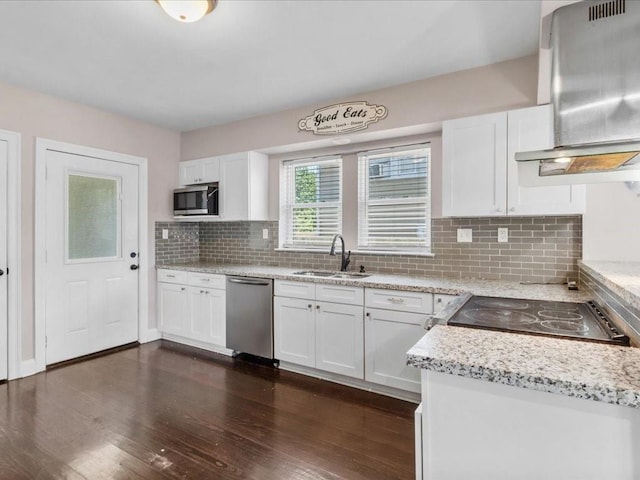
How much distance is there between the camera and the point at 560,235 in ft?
8.93

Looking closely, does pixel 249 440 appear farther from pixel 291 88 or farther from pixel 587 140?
pixel 291 88

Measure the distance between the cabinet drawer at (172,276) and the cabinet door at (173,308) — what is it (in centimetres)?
5

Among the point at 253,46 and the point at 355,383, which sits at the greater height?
the point at 253,46

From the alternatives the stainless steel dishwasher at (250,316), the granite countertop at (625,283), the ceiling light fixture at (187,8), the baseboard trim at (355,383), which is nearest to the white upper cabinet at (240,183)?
the stainless steel dishwasher at (250,316)

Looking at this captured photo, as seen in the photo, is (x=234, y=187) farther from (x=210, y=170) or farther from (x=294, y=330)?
(x=294, y=330)

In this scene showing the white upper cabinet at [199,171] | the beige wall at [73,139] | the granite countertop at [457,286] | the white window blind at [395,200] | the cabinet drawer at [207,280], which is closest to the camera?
the granite countertop at [457,286]

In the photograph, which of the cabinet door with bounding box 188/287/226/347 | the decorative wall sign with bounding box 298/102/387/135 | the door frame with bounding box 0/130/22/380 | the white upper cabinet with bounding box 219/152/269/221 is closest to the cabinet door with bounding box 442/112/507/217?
the decorative wall sign with bounding box 298/102/387/135

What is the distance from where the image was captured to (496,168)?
263cm

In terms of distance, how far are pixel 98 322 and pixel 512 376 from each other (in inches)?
157

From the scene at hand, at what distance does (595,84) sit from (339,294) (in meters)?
2.13

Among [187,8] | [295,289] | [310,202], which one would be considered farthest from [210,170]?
[187,8]

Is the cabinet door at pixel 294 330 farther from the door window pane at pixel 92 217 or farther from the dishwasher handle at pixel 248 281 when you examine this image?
the door window pane at pixel 92 217

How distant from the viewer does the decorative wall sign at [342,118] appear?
10.6ft

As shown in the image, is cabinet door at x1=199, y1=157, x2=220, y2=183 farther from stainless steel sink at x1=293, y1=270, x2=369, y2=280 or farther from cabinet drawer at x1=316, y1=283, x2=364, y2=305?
cabinet drawer at x1=316, y1=283, x2=364, y2=305
